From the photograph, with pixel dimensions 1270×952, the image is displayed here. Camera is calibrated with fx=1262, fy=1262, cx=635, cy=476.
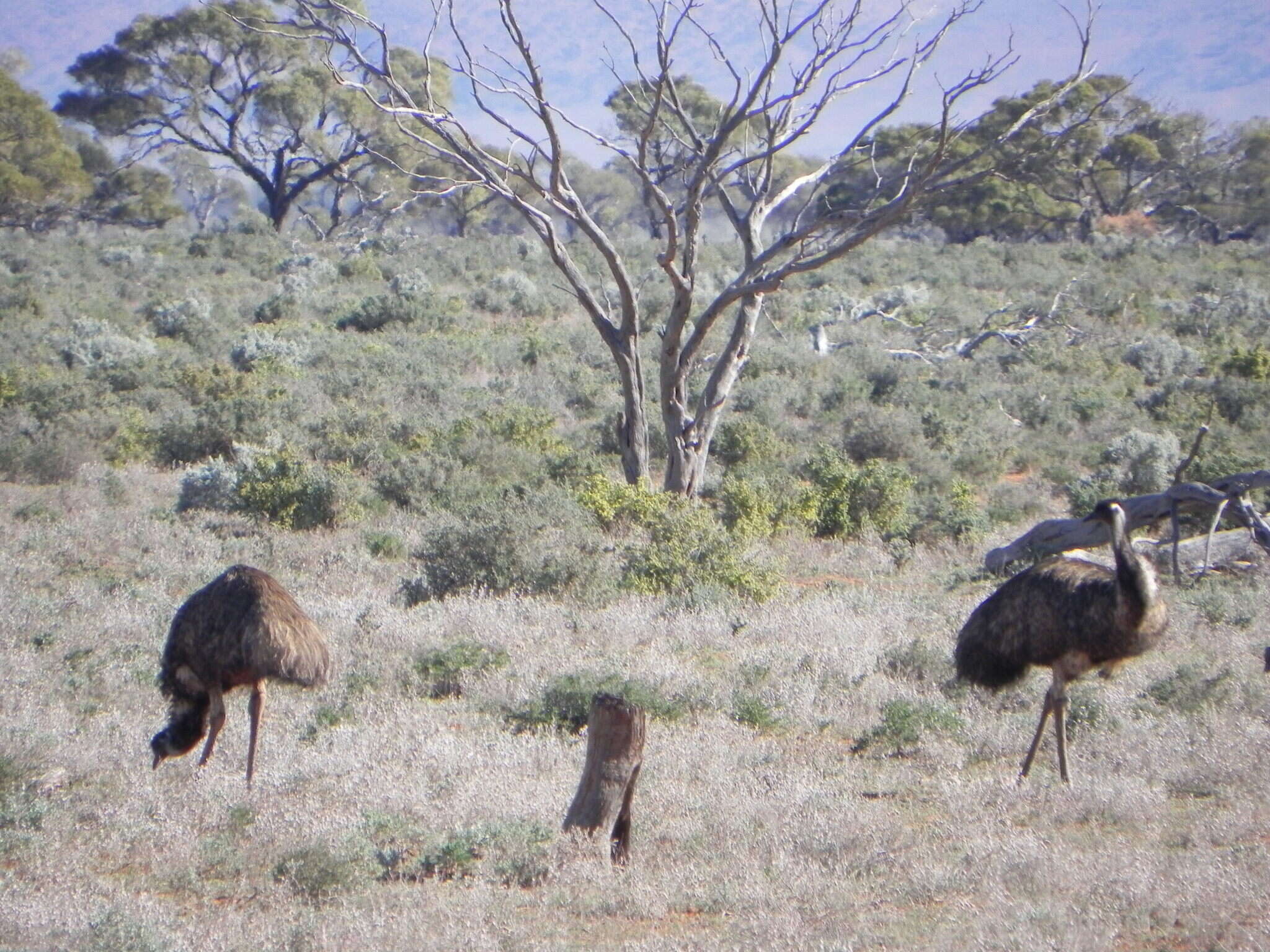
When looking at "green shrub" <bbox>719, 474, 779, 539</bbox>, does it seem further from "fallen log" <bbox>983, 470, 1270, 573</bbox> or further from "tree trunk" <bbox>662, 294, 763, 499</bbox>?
"fallen log" <bbox>983, 470, 1270, 573</bbox>

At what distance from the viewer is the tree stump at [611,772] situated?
4812 mm

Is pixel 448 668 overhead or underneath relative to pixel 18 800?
overhead

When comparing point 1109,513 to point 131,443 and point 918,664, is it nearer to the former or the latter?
point 918,664

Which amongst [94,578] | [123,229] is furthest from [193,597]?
[123,229]

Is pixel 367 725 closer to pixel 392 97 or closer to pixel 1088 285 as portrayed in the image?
pixel 392 97

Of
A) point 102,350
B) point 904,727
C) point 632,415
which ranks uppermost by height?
point 102,350

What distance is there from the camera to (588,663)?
7820 mm

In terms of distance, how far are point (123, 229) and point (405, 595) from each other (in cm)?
3924

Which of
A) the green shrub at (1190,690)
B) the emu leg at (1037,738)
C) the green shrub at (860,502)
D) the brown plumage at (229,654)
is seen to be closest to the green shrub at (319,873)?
the brown plumage at (229,654)

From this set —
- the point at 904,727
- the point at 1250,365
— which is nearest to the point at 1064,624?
the point at 904,727

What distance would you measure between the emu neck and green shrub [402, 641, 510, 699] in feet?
12.1

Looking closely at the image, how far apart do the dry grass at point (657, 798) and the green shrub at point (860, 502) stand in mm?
2605

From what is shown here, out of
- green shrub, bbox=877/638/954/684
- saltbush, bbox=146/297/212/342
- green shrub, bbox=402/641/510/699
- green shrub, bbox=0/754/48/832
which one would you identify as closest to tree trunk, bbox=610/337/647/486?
green shrub, bbox=402/641/510/699

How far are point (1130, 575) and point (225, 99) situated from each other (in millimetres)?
38052
